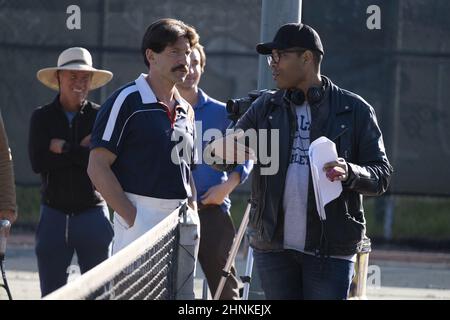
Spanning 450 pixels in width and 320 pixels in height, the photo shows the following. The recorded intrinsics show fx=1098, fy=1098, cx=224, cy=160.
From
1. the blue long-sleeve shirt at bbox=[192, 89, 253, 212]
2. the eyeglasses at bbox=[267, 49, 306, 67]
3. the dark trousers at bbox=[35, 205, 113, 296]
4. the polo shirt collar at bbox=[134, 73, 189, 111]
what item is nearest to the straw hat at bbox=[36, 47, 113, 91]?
the blue long-sleeve shirt at bbox=[192, 89, 253, 212]

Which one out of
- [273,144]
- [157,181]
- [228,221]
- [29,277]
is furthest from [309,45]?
[29,277]

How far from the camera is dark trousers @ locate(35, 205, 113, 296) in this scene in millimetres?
6832

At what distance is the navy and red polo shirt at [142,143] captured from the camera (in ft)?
18.4

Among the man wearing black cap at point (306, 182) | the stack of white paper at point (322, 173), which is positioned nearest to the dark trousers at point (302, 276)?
the man wearing black cap at point (306, 182)

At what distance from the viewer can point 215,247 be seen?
706 cm

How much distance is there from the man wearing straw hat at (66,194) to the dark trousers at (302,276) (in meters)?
1.87

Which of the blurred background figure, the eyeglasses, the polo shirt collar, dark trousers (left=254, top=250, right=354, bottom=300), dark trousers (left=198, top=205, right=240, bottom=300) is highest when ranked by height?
the eyeglasses

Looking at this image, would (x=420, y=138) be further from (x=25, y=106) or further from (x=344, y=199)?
(x=344, y=199)

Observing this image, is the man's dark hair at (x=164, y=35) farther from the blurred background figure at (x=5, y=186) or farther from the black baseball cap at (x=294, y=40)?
the blurred background figure at (x=5, y=186)

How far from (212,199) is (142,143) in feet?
4.87

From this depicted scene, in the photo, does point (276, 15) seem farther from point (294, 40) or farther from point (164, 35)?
point (294, 40)

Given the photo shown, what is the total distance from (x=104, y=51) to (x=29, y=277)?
260 cm

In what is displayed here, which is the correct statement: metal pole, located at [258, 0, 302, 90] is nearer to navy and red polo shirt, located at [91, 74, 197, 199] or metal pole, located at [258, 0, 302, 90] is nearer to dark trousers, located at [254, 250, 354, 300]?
navy and red polo shirt, located at [91, 74, 197, 199]

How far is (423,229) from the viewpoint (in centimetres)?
1127
